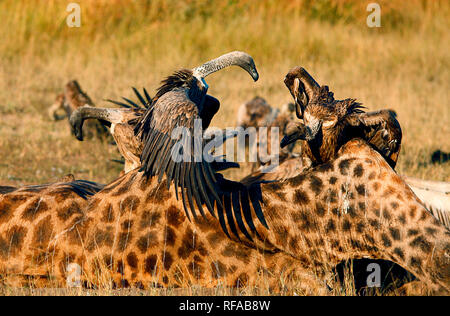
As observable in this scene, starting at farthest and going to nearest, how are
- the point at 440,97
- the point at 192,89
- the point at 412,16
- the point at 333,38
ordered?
the point at 412,16
the point at 333,38
the point at 440,97
the point at 192,89

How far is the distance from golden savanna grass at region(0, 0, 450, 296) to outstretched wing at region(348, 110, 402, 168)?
396cm

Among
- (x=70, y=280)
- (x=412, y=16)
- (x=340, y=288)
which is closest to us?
(x=340, y=288)

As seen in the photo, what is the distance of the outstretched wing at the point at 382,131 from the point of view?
3781 millimetres

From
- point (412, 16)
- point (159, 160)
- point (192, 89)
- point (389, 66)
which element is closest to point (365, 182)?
point (159, 160)

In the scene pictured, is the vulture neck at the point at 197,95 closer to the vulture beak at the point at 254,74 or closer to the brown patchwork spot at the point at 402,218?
the vulture beak at the point at 254,74

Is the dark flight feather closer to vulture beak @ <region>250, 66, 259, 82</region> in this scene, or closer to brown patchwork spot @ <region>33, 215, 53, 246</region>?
brown patchwork spot @ <region>33, 215, 53, 246</region>

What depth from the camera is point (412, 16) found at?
43.1 feet

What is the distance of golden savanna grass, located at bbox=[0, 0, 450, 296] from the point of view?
9.05 meters

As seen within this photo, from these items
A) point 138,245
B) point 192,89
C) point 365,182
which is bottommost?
point 138,245

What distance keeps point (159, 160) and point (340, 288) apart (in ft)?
4.04

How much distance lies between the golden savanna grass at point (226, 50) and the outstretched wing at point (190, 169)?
12.6 feet

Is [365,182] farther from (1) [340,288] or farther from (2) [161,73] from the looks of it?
(2) [161,73]

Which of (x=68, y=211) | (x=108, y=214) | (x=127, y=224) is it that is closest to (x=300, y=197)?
(x=127, y=224)

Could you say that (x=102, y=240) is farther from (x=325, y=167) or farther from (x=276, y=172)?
(x=276, y=172)
